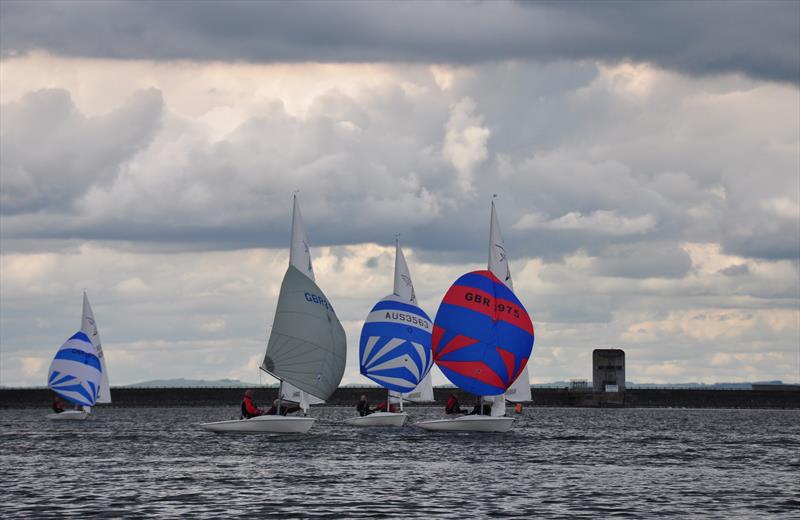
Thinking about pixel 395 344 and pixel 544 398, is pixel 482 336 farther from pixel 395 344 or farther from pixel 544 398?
pixel 544 398

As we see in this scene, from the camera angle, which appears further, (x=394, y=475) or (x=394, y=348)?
(x=394, y=348)

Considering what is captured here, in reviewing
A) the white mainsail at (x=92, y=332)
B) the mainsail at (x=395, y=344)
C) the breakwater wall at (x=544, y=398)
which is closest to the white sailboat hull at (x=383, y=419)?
the mainsail at (x=395, y=344)

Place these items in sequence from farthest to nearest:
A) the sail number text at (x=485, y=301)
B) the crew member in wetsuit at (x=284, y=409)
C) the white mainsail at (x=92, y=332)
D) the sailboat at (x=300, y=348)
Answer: the white mainsail at (x=92, y=332)
the sail number text at (x=485, y=301)
the crew member in wetsuit at (x=284, y=409)
the sailboat at (x=300, y=348)

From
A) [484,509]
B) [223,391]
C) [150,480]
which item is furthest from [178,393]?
[484,509]

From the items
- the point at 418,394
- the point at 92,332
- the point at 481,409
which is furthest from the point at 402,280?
the point at 92,332

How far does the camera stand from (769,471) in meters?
56.3

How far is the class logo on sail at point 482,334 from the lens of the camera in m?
72.2

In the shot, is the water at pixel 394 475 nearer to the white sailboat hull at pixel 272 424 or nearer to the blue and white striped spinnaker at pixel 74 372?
the white sailboat hull at pixel 272 424

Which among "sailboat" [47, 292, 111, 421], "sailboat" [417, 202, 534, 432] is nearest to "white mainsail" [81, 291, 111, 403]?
"sailboat" [47, 292, 111, 421]

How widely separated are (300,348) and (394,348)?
1572 centimetres

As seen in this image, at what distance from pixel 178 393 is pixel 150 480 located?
12212cm

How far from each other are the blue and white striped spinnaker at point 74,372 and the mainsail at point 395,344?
3004 cm

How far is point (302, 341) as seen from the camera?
2778 inches

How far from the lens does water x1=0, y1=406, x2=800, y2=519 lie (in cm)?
4150
